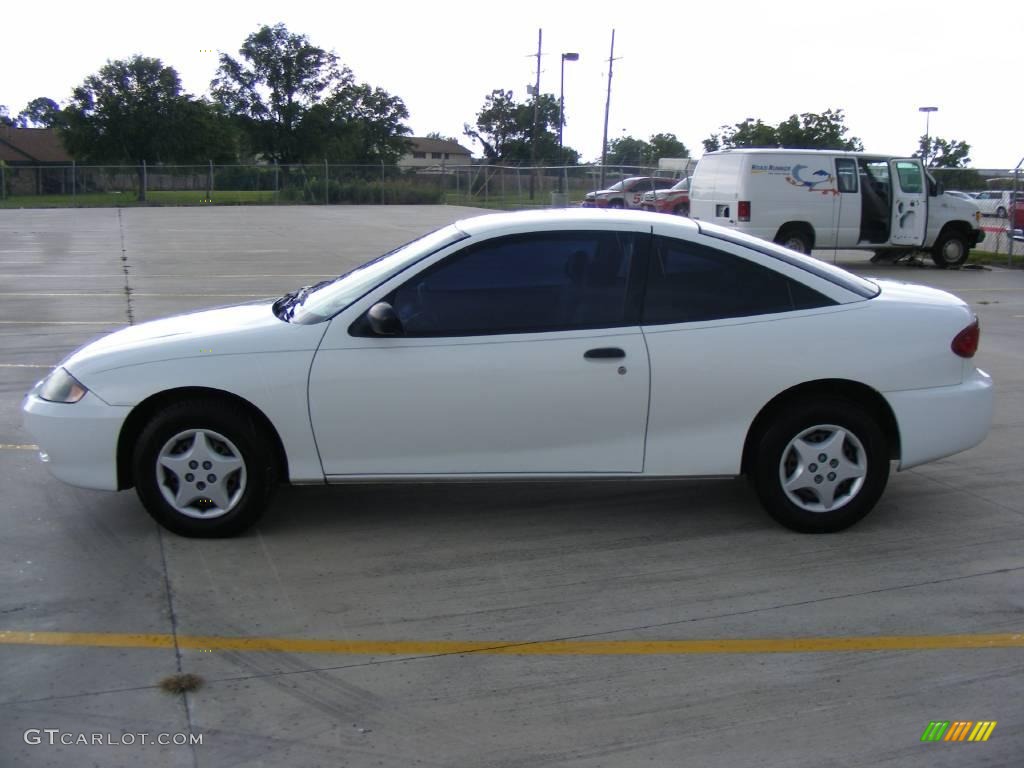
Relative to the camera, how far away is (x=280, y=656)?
13.8ft

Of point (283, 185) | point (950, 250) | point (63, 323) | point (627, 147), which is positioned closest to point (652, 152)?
point (627, 147)

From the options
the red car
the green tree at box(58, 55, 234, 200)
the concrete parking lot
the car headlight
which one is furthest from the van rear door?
the green tree at box(58, 55, 234, 200)

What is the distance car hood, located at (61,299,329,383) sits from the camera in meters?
5.26

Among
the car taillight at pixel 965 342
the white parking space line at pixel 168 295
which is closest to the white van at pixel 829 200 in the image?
→ the white parking space line at pixel 168 295

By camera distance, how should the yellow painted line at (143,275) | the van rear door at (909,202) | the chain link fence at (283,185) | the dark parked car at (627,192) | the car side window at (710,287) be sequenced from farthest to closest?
the chain link fence at (283,185)
the dark parked car at (627,192)
the van rear door at (909,202)
the yellow painted line at (143,275)
the car side window at (710,287)

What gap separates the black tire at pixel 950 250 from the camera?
19547 millimetres

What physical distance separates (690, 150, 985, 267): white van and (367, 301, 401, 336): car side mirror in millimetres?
13625

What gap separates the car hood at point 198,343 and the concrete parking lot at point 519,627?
892 millimetres

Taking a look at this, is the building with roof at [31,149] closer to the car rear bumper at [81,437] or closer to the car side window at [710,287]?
the car rear bumper at [81,437]

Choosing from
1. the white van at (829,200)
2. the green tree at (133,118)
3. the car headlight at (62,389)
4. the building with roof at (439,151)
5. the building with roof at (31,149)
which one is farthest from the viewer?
the building with roof at (439,151)

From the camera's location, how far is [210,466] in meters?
5.26

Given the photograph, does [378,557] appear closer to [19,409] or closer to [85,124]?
[19,409]

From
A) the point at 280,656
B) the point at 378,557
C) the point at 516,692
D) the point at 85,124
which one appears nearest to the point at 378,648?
the point at 280,656

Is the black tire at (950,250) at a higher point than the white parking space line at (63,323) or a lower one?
higher
